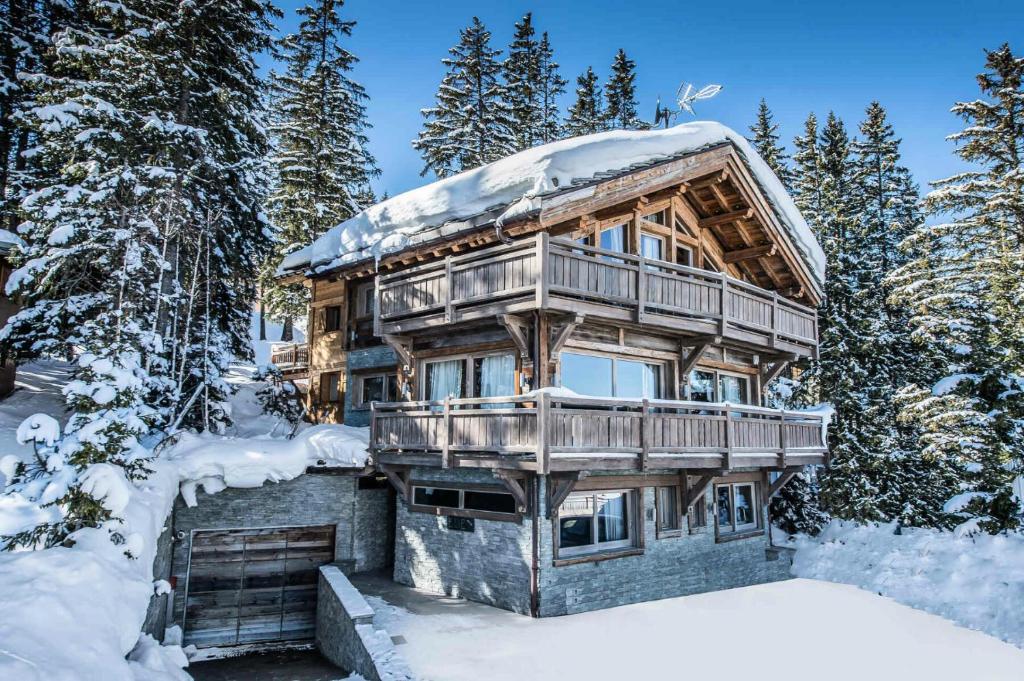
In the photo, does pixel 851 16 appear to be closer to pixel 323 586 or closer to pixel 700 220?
pixel 700 220

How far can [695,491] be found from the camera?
15258mm

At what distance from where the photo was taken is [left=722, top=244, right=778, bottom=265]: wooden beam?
752 inches

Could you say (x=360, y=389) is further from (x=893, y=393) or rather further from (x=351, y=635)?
(x=893, y=393)

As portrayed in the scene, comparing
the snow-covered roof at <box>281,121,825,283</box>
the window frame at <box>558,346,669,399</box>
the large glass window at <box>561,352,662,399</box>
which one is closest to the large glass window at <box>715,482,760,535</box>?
the window frame at <box>558,346,669,399</box>

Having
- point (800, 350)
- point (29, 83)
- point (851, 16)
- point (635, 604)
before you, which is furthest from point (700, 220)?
point (29, 83)

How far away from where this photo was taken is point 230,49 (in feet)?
59.6

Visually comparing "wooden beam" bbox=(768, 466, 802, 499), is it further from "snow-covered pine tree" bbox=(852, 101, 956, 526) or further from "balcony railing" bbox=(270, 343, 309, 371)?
"balcony railing" bbox=(270, 343, 309, 371)

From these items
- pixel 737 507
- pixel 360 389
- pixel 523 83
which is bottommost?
pixel 737 507

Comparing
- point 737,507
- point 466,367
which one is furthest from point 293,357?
point 737,507

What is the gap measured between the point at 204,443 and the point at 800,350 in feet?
54.7

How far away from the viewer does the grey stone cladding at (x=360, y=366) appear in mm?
18570

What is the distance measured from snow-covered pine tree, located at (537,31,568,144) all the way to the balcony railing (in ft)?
75.9

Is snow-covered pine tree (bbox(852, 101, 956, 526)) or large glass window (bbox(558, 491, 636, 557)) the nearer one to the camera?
large glass window (bbox(558, 491, 636, 557))

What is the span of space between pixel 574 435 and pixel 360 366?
964cm
